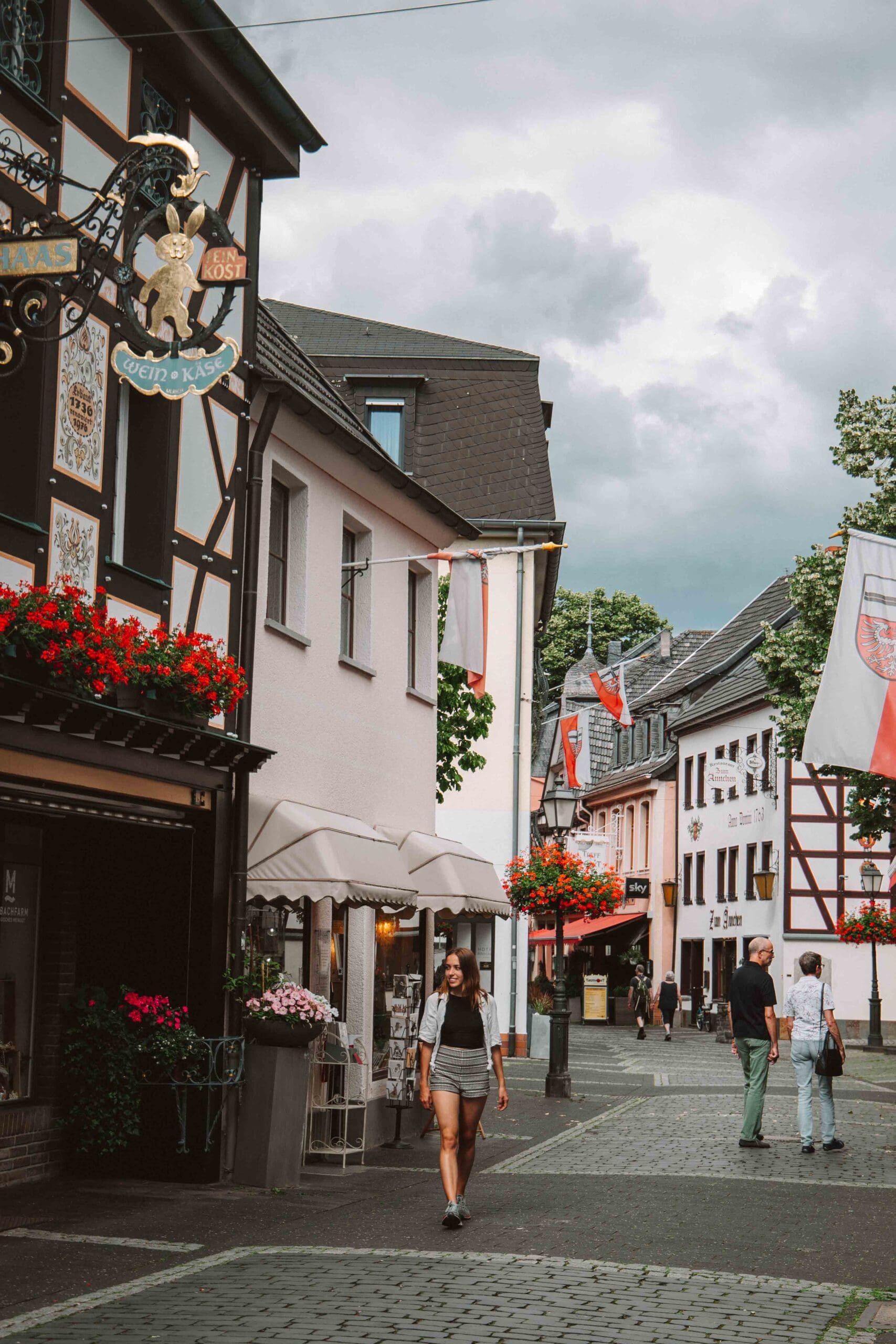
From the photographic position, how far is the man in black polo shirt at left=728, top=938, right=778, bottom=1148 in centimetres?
1612

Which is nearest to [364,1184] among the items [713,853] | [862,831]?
[862,831]

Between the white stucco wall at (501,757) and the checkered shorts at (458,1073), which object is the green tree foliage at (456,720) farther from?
the checkered shorts at (458,1073)

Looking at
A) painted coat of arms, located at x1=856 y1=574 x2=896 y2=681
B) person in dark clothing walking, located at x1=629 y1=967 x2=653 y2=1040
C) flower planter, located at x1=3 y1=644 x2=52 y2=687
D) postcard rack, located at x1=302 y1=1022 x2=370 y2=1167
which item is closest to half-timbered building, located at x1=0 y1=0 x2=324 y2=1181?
flower planter, located at x1=3 y1=644 x2=52 y2=687

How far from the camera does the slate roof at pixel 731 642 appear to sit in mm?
57406

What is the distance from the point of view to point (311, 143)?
15.4 m

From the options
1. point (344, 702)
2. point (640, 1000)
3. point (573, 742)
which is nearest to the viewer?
point (344, 702)

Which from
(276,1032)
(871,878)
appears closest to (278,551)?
(276,1032)

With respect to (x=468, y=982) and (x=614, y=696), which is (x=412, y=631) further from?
(x=614, y=696)

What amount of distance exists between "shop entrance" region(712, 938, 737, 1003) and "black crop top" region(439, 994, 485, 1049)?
40.6m

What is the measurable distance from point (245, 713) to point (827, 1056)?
6293mm

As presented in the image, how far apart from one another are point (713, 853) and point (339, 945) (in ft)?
128

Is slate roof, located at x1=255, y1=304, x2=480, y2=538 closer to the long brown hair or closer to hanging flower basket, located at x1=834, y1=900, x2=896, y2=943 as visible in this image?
the long brown hair

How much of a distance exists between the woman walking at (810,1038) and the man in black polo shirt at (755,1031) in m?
0.26

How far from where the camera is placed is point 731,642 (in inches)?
2371
